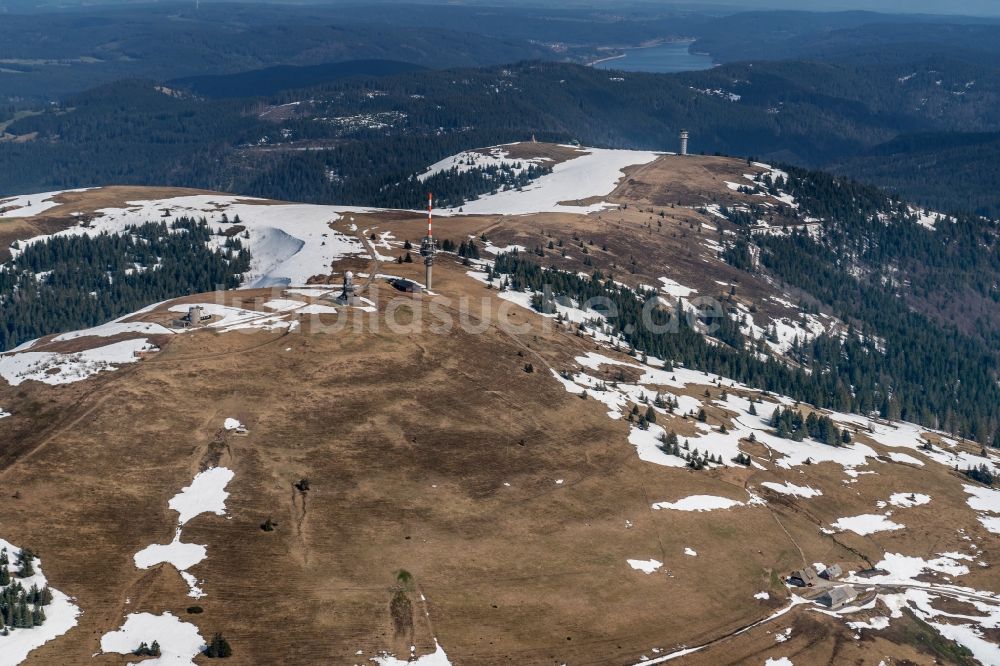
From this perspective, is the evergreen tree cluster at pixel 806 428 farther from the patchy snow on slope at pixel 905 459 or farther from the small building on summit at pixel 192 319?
the small building on summit at pixel 192 319

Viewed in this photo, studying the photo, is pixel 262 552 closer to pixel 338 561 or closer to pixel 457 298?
pixel 338 561

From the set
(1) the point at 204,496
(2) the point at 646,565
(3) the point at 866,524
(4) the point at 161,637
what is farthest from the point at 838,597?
(4) the point at 161,637

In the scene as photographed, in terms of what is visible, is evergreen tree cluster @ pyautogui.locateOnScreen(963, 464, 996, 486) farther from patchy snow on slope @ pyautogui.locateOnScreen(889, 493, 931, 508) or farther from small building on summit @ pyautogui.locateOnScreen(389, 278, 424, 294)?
small building on summit @ pyautogui.locateOnScreen(389, 278, 424, 294)

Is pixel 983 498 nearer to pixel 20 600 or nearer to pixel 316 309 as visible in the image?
pixel 316 309

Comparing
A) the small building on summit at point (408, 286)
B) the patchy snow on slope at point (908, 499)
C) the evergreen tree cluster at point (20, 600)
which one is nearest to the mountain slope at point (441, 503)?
the patchy snow on slope at point (908, 499)

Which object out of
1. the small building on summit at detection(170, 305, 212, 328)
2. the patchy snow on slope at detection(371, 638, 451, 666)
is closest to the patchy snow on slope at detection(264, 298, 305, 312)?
the small building on summit at detection(170, 305, 212, 328)

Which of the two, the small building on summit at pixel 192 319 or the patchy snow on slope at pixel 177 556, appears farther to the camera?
the small building on summit at pixel 192 319
